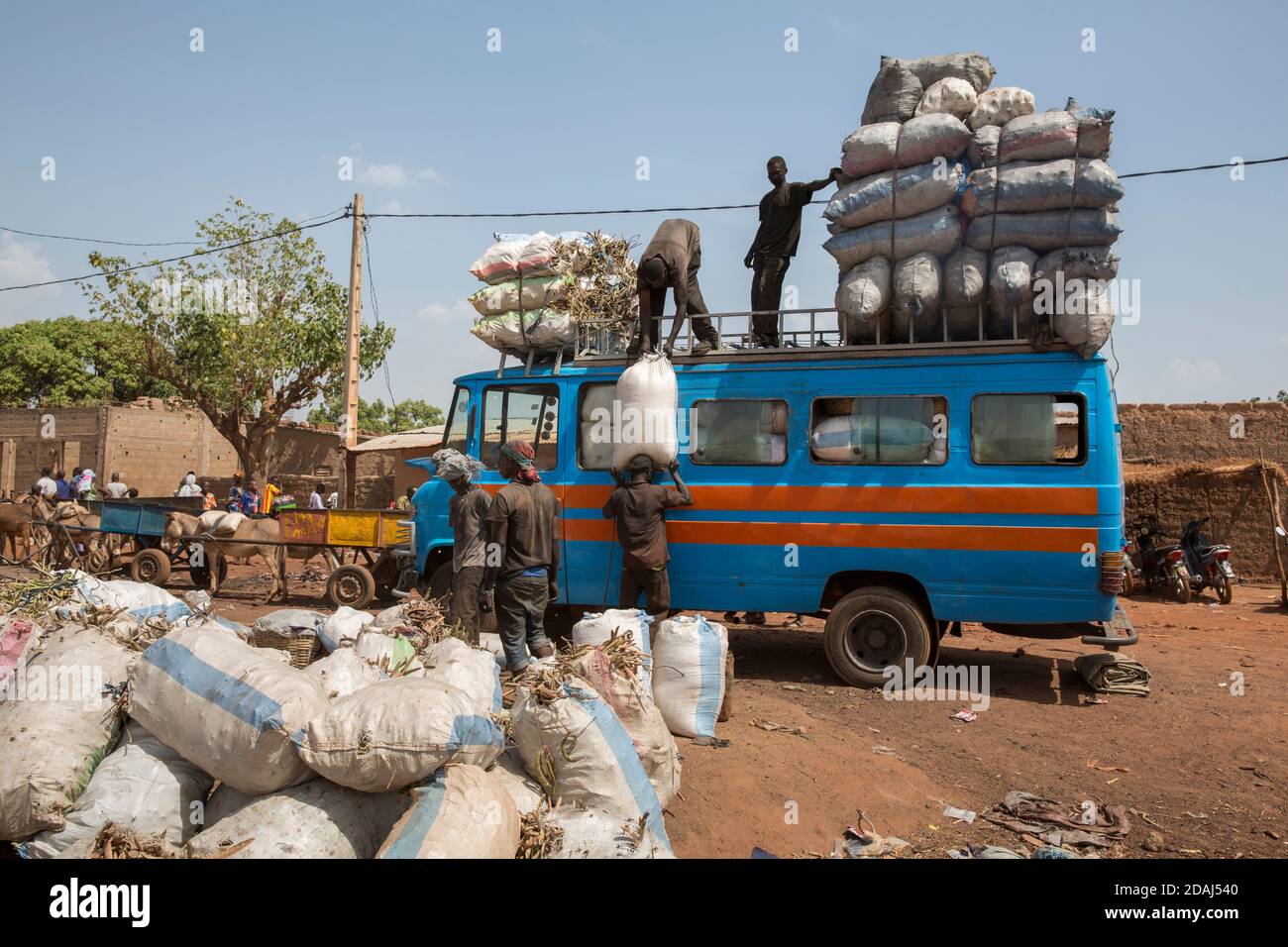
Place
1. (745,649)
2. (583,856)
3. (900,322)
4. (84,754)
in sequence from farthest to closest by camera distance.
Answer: (745,649) < (900,322) < (84,754) < (583,856)

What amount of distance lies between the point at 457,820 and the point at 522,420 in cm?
546

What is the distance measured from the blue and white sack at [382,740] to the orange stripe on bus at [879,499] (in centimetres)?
443

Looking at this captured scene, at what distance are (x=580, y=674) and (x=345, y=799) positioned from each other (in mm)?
1316

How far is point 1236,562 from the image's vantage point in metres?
15.0

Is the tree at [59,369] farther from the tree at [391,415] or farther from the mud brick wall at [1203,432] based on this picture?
the mud brick wall at [1203,432]

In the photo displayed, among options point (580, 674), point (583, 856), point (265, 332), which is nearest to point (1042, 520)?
point (580, 674)

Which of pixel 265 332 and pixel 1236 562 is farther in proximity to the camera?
pixel 265 332

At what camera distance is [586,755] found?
4.03 meters

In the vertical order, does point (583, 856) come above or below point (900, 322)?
below

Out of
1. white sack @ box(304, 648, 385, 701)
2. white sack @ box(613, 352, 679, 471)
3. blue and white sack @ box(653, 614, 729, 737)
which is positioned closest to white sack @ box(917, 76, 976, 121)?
white sack @ box(613, 352, 679, 471)

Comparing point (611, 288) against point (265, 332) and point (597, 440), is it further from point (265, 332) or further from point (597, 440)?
point (265, 332)

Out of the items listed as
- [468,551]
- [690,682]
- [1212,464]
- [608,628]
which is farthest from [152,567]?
[1212,464]

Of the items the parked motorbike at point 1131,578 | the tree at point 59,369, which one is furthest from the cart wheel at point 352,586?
the tree at point 59,369

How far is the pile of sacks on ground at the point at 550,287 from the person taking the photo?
8336 mm
